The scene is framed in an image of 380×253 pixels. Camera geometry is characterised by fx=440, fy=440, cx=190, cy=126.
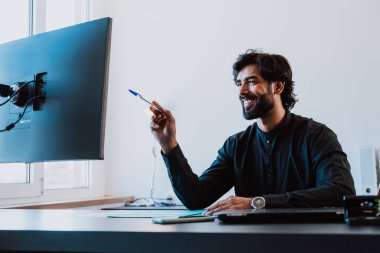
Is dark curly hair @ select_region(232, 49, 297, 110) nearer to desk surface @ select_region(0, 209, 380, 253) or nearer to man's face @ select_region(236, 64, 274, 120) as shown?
man's face @ select_region(236, 64, 274, 120)

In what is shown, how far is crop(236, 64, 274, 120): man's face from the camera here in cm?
204

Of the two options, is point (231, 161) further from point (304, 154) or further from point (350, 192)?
point (350, 192)

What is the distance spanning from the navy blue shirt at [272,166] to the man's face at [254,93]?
0.09 meters

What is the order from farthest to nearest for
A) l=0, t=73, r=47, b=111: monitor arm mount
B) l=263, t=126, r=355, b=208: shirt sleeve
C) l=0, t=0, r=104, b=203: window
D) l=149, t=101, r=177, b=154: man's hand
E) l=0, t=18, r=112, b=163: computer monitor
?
l=0, t=0, r=104, b=203: window → l=149, t=101, r=177, b=154: man's hand → l=263, t=126, r=355, b=208: shirt sleeve → l=0, t=73, r=47, b=111: monitor arm mount → l=0, t=18, r=112, b=163: computer monitor

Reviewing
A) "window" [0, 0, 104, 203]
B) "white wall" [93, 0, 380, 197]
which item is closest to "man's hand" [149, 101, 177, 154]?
"window" [0, 0, 104, 203]

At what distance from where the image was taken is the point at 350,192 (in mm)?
1527

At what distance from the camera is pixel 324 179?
5.30 feet

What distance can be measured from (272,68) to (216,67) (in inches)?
30.3

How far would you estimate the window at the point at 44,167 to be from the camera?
7.54 ft

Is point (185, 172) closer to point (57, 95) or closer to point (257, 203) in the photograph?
point (257, 203)

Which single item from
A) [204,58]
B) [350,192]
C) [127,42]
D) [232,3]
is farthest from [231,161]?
[127,42]

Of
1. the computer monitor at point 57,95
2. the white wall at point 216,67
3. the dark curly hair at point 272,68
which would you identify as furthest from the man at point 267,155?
the white wall at point 216,67

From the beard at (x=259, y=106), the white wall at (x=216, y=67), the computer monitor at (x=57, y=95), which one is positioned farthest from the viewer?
the white wall at (x=216, y=67)

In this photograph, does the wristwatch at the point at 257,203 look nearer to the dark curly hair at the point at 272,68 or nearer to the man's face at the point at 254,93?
the man's face at the point at 254,93
